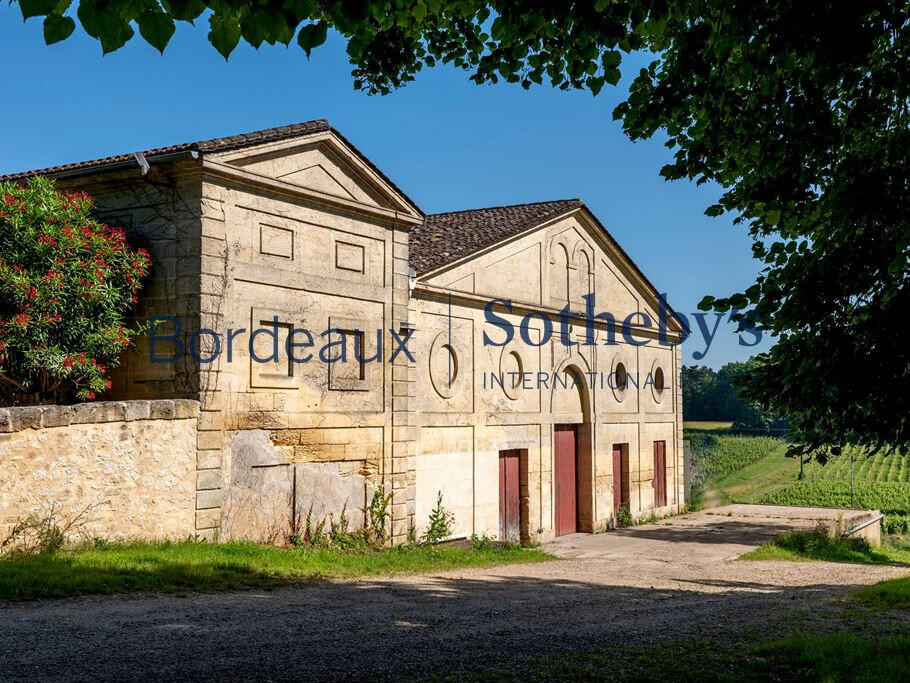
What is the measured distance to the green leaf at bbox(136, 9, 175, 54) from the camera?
11.9ft

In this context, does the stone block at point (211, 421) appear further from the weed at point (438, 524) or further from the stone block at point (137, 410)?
the weed at point (438, 524)

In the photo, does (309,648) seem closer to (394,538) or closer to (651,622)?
(651,622)

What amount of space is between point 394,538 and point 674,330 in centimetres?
1344

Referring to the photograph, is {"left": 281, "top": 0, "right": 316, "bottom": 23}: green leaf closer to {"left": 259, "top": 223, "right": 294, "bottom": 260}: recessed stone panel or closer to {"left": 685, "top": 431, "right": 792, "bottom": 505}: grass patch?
{"left": 259, "top": 223, "right": 294, "bottom": 260}: recessed stone panel

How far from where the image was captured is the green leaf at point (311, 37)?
13.8ft

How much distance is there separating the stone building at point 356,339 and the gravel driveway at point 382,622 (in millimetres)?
2615

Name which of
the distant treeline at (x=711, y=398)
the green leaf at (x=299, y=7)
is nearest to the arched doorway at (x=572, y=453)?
the green leaf at (x=299, y=7)

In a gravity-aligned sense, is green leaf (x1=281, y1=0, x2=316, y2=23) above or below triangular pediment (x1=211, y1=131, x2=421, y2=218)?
below

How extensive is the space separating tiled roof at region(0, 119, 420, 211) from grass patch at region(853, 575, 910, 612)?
928cm

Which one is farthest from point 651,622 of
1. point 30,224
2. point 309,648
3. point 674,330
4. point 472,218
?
point 674,330

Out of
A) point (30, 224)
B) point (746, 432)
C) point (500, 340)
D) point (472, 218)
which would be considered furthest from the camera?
point (746, 432)

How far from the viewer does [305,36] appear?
4.22 metres

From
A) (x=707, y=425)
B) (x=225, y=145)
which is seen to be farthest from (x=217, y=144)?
(x=707, y=425)

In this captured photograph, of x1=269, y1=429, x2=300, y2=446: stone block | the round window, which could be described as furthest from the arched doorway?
x1=269, y1=429, x2=300, y2=446: stone block
